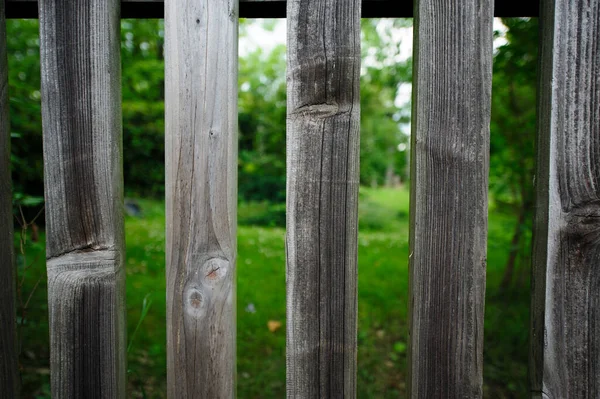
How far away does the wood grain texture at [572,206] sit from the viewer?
1.03m

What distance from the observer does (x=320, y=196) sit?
1.06m

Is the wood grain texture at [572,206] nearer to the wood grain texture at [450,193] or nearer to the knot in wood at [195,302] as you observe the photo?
the wood grain texture at [450,193]

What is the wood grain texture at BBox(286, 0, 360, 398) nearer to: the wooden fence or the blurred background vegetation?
the wooden fence

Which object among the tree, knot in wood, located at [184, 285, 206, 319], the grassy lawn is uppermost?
the tree

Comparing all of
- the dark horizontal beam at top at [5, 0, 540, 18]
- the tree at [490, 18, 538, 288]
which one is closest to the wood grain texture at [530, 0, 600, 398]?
the dark horizontal beam at top at [5, 0, 540, 18]

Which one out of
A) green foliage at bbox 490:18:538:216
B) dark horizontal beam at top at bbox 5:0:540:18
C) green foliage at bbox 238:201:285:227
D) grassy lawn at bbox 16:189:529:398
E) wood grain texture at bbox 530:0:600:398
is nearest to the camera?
wood grain texture at bbox 530:0:600:398

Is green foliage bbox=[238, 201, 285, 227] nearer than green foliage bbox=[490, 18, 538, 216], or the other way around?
green foliage bbox=[490, 18, 538, 216]

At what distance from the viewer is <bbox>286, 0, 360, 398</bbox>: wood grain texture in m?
1.05

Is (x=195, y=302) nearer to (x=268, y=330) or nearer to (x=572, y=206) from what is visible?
(x=572, y=206)

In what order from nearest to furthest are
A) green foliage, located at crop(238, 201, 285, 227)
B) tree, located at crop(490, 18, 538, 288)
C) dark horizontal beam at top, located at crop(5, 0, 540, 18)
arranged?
dark horizontal beam at top, located at crop(5, 0, 540, 18)
tree, located at crop(490, 18, 538, 288)
green foliage, located at crop(238, 201, 285, 227)

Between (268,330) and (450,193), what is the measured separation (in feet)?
8.35

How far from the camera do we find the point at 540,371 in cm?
107

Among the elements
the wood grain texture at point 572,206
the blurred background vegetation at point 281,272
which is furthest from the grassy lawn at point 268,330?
the wood grain texture at point 572,206

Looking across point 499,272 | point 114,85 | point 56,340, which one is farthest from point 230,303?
point 499,272
